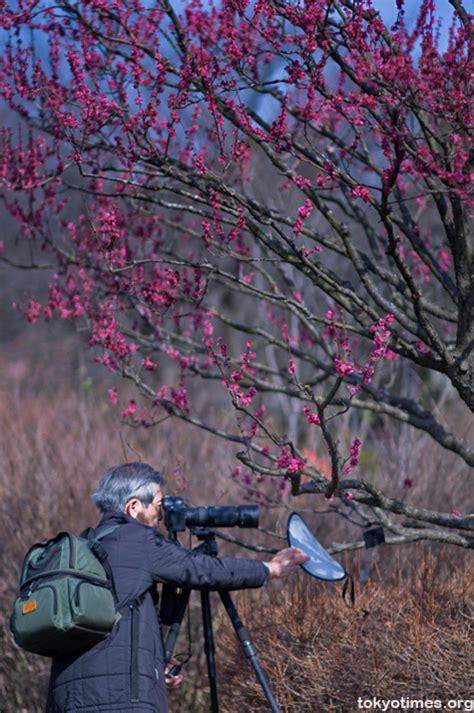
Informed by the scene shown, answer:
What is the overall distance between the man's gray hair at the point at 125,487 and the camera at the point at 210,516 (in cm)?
13

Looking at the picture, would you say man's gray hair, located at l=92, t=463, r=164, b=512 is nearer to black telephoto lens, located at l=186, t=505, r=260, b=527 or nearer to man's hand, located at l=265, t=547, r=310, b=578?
black telephoto lens, located at l=186, t=505, r=260, b=527

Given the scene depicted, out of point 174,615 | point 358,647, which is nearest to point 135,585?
point 174,615

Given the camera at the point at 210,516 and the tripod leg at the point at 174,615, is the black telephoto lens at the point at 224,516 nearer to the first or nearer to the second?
the camera at the point at 210,516

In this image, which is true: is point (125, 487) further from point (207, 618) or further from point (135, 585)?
point (207, 618)

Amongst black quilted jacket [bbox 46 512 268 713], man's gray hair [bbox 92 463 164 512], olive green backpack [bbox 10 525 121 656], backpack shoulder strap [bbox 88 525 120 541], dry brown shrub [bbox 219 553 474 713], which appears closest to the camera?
olive green backpack [bbox 10 525 121 656]

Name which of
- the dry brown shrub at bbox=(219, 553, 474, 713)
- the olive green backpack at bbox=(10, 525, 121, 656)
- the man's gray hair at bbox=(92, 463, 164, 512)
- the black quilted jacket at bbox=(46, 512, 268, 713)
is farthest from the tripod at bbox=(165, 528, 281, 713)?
the dry brown shrub at bbox=(219, 553, 474, 713)

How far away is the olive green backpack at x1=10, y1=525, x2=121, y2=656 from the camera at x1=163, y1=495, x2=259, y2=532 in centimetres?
41

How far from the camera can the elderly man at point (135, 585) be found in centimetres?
368

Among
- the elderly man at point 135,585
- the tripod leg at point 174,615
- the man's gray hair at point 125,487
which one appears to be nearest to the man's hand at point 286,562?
the elderly man at point 135,585

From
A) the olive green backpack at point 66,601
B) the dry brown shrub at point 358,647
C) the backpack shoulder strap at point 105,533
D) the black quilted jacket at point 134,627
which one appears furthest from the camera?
Result: the dry brown shrub at point 358,647

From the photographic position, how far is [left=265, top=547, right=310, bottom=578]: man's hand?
390 cm

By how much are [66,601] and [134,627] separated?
310 millimetres

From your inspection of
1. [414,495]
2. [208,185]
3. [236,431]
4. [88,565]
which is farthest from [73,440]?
[88,565]

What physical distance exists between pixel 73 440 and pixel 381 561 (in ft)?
12.8
